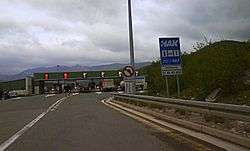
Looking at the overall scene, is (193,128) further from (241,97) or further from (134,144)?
(241,97)

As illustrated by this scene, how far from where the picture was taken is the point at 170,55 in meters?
20.4

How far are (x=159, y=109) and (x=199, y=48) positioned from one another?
23.7ft

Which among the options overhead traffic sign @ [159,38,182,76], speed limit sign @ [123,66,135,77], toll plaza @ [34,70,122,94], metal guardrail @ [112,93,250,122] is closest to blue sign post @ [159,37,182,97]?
overhead traffic sign @ [159,38,182,76]

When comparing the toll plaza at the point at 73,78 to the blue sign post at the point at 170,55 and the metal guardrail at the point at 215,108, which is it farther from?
the metal guardrail at the point at 215,108

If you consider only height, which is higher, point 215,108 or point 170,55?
point 170,55

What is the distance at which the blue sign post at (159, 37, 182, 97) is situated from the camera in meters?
20.2

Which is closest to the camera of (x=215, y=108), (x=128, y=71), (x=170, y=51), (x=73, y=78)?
(x=215, y=108)

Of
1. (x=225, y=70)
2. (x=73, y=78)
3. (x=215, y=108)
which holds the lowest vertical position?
(x=215, y=108)

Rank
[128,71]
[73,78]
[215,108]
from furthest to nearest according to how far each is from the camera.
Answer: [73,78] → [128,71] → [215,108]

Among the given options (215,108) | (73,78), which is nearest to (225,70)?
(215,108)

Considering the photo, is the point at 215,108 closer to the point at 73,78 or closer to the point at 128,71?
the point at 128,71

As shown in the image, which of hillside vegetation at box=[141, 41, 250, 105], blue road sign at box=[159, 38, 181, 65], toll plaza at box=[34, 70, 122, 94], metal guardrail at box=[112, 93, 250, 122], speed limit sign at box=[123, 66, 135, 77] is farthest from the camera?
toll plaza at box=[34, 70, 122, 94]

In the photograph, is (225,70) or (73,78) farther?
(73,78)

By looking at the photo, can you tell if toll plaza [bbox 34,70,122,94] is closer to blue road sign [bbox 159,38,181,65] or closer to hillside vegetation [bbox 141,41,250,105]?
hillside vegetation [bbox 141,41,250,105]
